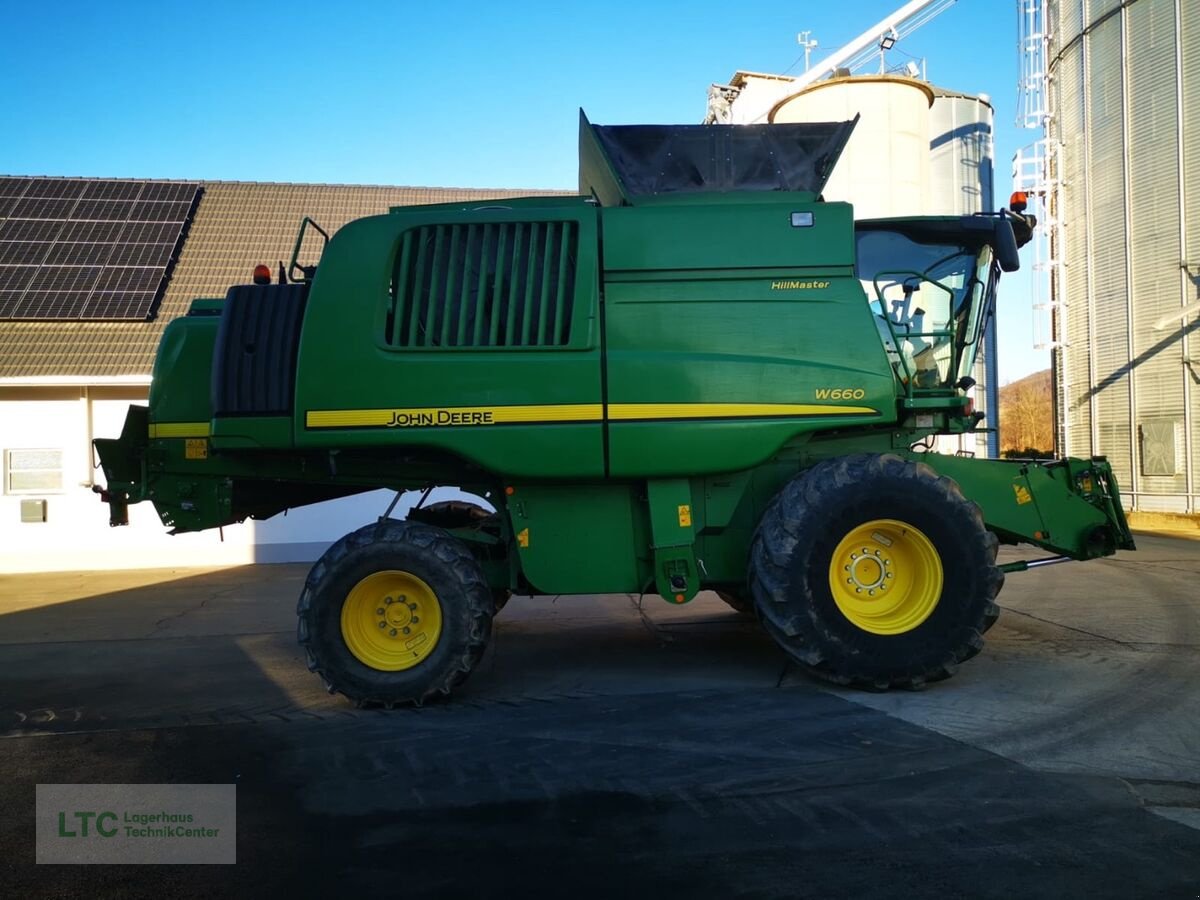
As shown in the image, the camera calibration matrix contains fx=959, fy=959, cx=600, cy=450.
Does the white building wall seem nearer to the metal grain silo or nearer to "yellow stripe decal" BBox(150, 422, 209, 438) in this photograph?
"yellow stripe decal" BBox(150, 422, 209, 438)

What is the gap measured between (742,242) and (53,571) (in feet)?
42.6

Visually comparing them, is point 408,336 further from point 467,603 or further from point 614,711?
point 614,711

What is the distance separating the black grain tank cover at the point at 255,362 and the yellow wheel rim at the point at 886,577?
3.68 m

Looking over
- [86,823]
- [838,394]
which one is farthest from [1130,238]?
[86,823]

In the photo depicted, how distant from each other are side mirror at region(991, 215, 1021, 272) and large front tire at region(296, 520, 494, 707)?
4159mm

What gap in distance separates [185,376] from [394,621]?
7.42ft

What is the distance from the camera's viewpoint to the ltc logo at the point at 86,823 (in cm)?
406

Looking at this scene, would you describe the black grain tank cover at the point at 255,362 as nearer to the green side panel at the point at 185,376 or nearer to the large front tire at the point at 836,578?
the green side panel at the point at 185,376

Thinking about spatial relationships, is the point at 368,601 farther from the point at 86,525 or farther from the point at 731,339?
the point at 86,525

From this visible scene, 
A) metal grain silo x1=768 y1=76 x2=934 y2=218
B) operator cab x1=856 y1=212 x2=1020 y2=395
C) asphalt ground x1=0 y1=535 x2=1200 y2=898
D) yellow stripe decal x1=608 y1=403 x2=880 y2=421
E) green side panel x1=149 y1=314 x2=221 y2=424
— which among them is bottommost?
asphalt ground x1=0 y1=535 x2=1200 y2=898

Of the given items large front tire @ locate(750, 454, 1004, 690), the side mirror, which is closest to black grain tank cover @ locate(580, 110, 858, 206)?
the side mirror

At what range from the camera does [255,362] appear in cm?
619

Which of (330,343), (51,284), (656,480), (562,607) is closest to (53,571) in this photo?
(51,284)

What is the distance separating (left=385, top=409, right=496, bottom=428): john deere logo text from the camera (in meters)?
5.93
